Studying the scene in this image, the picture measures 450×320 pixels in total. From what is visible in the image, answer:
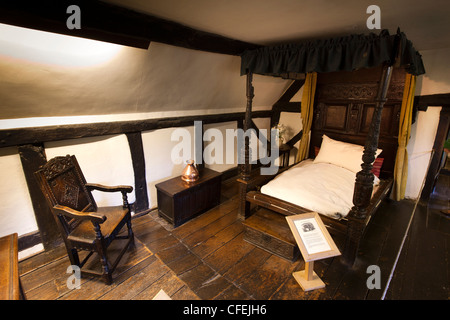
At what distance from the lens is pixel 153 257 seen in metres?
2.23

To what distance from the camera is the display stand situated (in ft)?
5.76

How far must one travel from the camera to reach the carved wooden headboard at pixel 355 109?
10.4ft

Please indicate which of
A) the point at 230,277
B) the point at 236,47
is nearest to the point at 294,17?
the point at 236,47

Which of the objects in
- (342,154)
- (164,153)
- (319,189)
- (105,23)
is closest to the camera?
(105,23)

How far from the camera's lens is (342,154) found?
3.27m

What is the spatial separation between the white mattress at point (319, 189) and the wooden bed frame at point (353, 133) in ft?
0.30

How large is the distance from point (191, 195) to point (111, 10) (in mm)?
2059

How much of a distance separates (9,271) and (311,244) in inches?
82.7
